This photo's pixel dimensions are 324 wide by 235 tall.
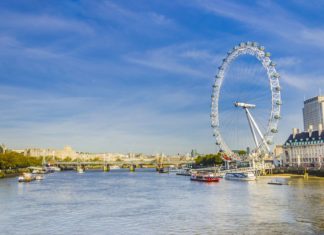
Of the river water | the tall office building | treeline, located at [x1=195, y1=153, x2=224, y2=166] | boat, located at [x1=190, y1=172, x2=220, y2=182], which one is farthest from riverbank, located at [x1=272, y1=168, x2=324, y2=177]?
the tall office building

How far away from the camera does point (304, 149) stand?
101 m

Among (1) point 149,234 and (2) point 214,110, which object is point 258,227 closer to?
(1) point 149,234

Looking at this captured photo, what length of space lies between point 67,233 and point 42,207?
1309cm

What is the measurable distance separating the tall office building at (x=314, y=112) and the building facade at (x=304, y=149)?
38.0 metres

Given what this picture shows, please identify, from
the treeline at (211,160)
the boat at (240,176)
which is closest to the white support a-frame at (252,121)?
the boat at (240,176)

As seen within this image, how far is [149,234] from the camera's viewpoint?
25.5 m

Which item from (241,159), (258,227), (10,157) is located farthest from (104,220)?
(10,157)

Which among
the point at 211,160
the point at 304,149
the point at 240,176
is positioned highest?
the point at 304,149

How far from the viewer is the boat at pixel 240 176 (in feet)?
243

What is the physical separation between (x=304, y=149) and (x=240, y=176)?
91.1 ft

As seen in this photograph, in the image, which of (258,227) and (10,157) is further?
(10,157)

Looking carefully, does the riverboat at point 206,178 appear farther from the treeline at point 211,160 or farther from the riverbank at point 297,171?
the treeline at point 211,160

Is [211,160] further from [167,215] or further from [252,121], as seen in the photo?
[167,215]

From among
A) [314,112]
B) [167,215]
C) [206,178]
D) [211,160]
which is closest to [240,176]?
[206,178]
